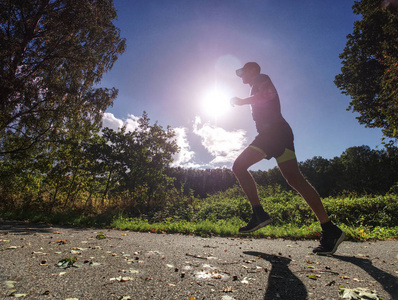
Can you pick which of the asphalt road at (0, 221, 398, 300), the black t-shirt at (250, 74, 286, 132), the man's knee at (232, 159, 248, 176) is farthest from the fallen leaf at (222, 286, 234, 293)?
the black t-shirt at (250, 74, 286, 132)

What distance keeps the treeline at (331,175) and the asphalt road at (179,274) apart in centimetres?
2896

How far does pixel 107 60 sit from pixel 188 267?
10.8 m

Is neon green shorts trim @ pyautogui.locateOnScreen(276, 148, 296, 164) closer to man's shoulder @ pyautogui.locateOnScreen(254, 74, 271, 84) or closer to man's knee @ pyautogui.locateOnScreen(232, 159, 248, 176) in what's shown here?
man's knee @ pyautogui.locateOnScreen(232, 159, 248, 176)

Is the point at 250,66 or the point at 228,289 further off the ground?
the point at 250,66

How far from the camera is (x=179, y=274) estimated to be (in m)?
1.67

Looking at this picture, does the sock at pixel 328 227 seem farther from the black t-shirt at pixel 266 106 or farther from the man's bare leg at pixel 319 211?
the black t-shirt at pixel 266 106

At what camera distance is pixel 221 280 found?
5.19 ft

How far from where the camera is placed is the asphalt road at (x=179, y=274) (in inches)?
51.9

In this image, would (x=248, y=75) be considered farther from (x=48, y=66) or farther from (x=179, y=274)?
(x=48, y=66)

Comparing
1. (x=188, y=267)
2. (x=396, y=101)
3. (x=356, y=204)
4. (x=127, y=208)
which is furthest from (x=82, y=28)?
(x=356, y=204)

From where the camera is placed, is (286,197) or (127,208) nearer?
(127,208)

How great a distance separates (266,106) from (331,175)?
4518cm

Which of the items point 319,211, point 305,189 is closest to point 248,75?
point 305,189

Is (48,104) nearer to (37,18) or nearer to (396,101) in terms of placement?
(37,18)
